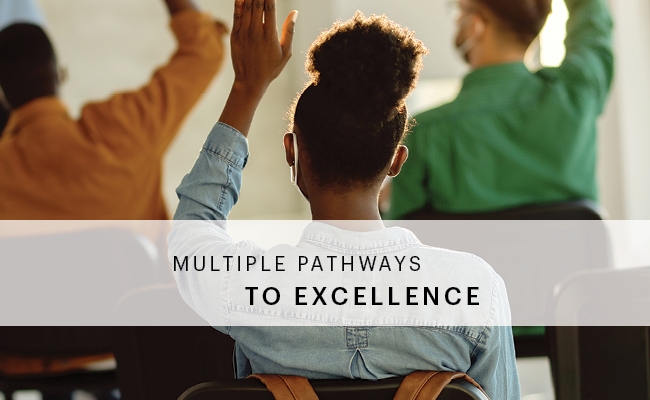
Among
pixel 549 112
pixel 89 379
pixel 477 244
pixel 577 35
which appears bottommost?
pixel 89 379

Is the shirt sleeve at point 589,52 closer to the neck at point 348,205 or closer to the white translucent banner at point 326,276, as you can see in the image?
the white translucent banner at point 326,276

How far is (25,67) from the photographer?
1.90 metres

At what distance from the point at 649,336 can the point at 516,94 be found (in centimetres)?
71

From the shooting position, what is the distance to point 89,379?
144cm

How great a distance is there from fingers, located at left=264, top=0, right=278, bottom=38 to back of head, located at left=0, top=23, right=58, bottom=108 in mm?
1286

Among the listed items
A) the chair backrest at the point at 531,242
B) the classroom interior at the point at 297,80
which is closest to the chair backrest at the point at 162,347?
the chair backrest at the point at 531,242

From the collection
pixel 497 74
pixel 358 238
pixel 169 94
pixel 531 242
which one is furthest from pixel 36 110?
pixel 358 238

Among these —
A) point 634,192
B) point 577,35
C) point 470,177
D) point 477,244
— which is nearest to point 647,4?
point 634,192

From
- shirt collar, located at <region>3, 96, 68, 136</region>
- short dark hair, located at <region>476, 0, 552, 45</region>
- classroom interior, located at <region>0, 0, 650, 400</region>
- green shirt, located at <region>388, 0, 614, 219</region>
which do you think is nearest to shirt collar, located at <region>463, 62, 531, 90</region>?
green shirt, located at <region>388, 0, 614, 219</region>

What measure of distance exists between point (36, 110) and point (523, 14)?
1259 mm

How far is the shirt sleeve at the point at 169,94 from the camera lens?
1.81 m

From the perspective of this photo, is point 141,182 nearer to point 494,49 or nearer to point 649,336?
point 494,49

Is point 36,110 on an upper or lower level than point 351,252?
upper

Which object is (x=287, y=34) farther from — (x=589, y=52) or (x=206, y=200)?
(x=589, y=52)
